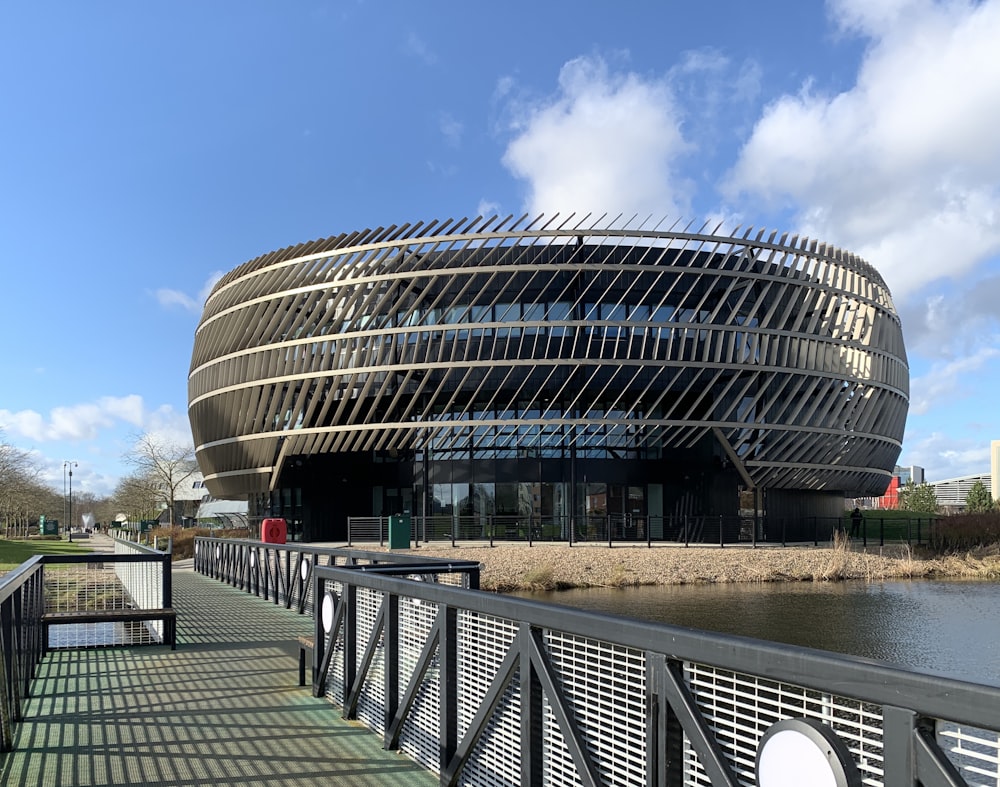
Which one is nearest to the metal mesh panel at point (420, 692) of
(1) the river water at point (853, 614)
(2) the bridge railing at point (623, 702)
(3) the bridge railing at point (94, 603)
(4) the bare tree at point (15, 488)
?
(2) the bridge railing at point (623, 702)

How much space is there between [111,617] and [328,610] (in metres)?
3.63

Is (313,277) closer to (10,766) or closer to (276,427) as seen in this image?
(276,427)

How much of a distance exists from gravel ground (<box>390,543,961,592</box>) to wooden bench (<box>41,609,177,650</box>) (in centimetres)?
2000

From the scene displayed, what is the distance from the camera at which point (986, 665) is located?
17219 mm

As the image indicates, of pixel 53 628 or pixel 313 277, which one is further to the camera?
pixel 313 277

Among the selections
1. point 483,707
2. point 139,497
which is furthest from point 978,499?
point 483,707

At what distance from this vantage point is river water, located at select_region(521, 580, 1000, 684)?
18766 millimetres

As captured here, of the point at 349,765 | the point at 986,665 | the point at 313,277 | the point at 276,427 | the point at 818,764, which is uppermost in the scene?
the point at 313,277

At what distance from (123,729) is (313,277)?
36753 mm

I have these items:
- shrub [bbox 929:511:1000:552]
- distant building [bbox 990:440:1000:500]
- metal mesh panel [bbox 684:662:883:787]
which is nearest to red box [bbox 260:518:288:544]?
metal mesh panel [bbox 684:662:883:787]

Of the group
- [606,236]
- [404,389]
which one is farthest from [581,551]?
[606,236]

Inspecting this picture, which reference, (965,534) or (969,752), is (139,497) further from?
(969,752)

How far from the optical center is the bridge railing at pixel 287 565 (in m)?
9.63

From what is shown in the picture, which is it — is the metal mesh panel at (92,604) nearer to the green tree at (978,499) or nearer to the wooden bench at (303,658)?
the wooden bench at (303,658)
